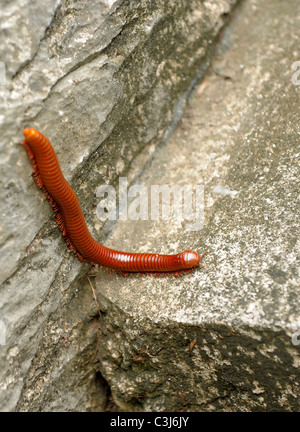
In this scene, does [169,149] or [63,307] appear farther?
[169,149]

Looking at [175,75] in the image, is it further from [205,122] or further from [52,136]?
[52,136]
